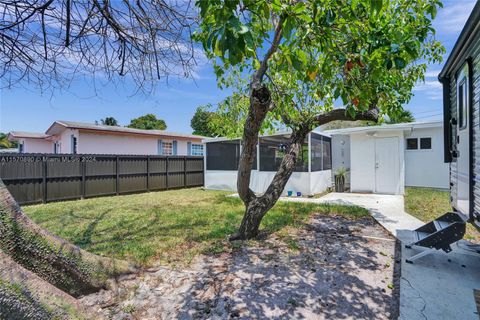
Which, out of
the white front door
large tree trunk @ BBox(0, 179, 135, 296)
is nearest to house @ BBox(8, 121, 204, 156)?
the white front door

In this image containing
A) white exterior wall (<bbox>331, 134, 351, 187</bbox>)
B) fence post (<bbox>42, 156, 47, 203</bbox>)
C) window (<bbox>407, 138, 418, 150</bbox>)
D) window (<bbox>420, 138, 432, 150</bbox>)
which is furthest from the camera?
white exterior wall (<bbox>331, 134, 351, 187</bbox>)

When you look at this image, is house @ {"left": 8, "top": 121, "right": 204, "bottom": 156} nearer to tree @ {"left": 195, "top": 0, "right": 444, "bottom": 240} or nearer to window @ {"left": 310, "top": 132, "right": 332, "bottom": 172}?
window @ {"left": 310, "top": 132, "right": 332, "bottom": 172}

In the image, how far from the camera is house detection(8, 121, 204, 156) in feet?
47.5

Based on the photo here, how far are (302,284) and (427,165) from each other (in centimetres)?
1125

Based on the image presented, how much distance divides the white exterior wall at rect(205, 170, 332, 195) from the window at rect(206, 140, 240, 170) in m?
0.28

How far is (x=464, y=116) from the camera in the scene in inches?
142

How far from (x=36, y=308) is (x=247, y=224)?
3627 mm

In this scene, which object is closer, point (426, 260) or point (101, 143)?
point (426, 260)

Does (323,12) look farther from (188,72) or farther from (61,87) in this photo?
(61,87)

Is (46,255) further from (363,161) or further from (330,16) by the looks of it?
(363,161)

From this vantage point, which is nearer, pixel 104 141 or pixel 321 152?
pixel 321 152

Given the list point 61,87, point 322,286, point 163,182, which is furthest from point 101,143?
point 322,286

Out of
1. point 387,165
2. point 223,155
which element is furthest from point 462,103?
point 223,155

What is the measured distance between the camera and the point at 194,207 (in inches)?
327
